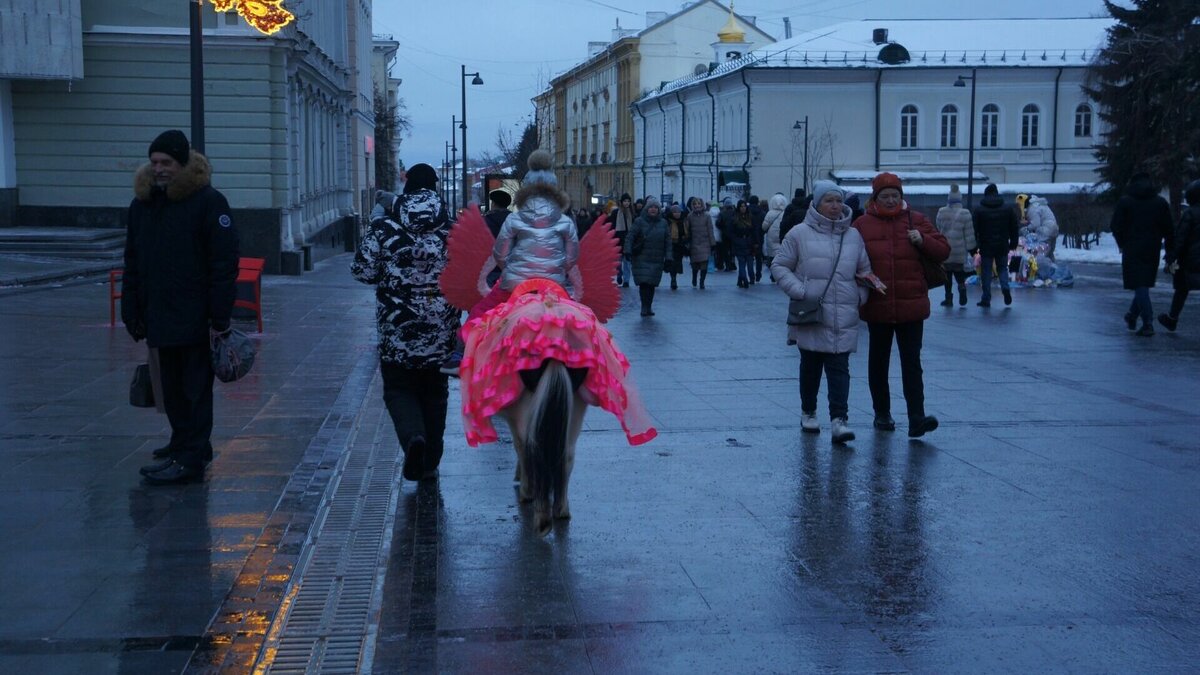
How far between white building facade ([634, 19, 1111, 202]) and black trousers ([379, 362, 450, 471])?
53.9m

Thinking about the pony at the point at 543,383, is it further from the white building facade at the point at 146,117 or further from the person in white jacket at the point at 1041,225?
the white building facade at the point at 146,117

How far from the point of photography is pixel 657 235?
2172cm

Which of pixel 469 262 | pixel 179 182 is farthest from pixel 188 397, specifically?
pixel 469 262

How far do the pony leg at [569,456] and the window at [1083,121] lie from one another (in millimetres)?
63565

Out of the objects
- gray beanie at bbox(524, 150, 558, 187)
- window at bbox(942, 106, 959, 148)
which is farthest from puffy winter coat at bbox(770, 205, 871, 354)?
window at bbox(942, 106, 959, 148)

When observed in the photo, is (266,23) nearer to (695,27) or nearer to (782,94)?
(782,94)

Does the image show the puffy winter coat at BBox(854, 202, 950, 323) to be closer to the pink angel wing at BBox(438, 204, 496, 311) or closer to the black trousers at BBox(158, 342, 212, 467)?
the pink angel wing at BBox(438, 204, 496, 311)

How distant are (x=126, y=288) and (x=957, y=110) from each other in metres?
60.5

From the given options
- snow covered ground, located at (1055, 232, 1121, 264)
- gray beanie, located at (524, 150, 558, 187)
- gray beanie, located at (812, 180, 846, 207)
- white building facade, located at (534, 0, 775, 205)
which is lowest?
snow covered ground, located at (1055, 232, 1121, 264)

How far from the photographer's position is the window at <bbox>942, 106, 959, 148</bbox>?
64.4m

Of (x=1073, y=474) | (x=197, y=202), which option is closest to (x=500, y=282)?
(x=197, y=202)

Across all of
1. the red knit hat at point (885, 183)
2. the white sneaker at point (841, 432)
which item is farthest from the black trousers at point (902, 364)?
the red knit hat at point (885, 183)

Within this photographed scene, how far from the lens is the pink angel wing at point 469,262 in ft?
25.3

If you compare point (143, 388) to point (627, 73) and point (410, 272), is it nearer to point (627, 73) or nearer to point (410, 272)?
point (410, 272)
